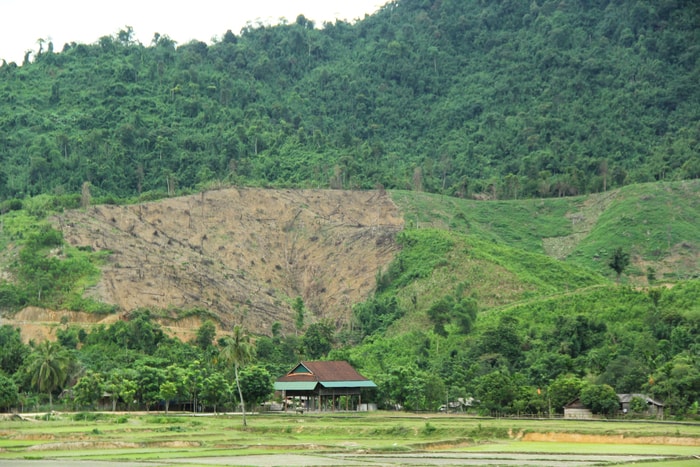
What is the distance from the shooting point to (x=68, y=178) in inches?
7023

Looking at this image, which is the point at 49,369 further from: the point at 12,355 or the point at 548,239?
the point at 548,239

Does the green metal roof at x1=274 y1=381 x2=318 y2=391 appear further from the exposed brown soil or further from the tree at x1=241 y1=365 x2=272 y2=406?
the exposed brown soil

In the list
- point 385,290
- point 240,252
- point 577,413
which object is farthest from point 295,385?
point 240,252

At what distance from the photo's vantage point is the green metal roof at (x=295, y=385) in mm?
104188

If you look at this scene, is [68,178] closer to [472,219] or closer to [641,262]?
[472,219]

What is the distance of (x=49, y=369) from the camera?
102188mm

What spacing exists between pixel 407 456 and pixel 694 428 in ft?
72.0

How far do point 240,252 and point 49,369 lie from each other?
5948 centimetres

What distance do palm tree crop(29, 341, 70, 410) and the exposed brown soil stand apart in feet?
84.6

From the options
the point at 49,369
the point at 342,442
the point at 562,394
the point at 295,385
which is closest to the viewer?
the point at 342,442

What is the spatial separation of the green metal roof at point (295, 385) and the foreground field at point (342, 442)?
17654 millimetres

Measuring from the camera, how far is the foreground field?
58.7m

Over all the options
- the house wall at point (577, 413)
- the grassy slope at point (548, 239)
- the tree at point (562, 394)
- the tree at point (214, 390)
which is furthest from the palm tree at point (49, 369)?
the house wall at point (577, 413)

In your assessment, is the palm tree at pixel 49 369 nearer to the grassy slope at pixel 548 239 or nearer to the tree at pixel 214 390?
the tree at pixel 214 390
